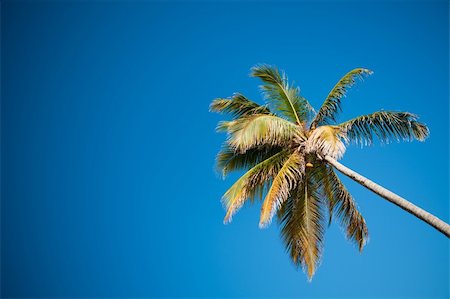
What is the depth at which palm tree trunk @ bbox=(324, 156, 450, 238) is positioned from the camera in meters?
10.6

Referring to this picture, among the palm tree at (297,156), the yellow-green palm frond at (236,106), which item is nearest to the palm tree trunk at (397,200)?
the palm tree at (297,156)

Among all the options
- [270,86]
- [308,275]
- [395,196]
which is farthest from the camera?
[270,86]

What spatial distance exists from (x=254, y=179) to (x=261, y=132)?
5.41 ft

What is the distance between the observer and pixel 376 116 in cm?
1366

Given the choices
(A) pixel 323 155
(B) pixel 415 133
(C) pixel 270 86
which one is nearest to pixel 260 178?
(A) pixel 323 155

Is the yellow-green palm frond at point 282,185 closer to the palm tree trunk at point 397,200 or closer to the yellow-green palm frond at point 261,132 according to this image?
the yellow-green palm frond at point 261,132

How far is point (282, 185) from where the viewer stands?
511 inches

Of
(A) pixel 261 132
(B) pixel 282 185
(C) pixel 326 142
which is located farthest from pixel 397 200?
(A) pixel 261 132

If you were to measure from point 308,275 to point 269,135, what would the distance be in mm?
4487

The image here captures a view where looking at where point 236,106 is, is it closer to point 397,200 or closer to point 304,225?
point 304,225

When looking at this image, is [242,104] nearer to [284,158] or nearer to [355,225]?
[284,158]

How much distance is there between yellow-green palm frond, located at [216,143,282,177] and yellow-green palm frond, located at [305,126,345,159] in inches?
98.3

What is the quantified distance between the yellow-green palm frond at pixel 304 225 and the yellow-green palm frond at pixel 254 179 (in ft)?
3.35

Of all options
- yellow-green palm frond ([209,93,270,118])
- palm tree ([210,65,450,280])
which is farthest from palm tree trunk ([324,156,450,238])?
yellow-green palm frond ([209,93,270,118])
